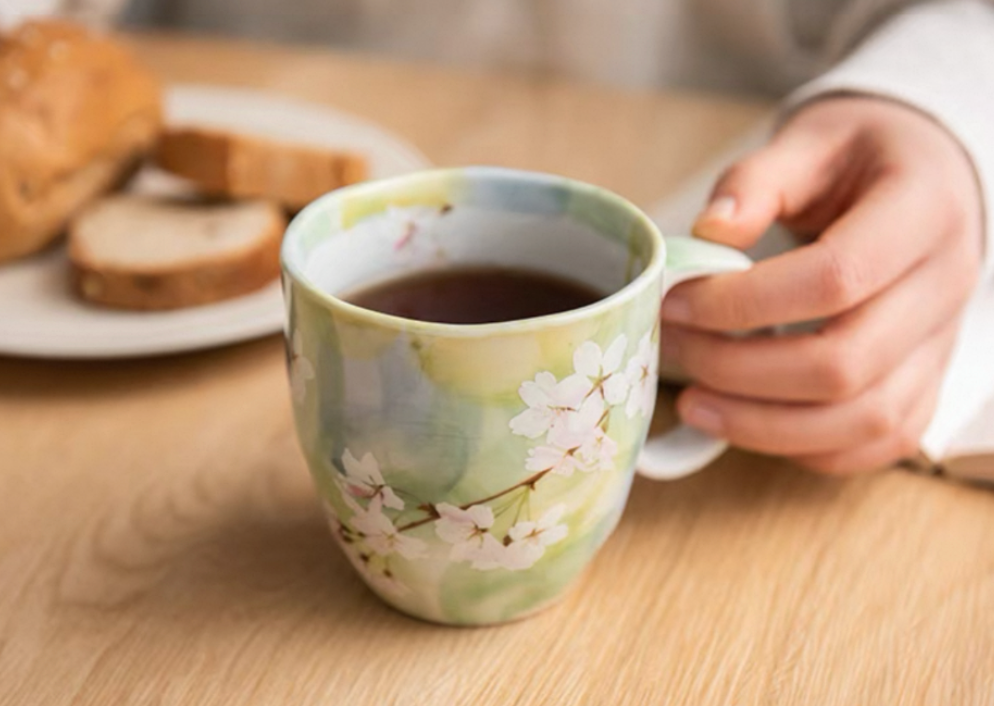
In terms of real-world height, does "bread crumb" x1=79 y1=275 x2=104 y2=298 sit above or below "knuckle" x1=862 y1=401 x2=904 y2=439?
below

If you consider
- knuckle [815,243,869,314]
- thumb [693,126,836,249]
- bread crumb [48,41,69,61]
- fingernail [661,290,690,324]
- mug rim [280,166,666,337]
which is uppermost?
mug rim [280,166,666,337]

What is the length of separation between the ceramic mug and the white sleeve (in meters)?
0.22

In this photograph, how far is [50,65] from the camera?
0.91 m

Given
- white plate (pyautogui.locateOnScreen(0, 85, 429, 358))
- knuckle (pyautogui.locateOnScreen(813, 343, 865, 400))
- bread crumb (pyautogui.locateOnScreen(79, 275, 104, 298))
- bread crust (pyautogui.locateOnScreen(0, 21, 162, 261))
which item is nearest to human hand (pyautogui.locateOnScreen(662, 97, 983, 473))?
knuckle (pyautogui.locateOnScreen(813, 343, 865, 400))

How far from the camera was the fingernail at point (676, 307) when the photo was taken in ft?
1.78

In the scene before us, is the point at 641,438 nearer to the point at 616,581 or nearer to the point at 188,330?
the point at 616,581

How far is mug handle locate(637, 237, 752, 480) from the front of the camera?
1.67 ft

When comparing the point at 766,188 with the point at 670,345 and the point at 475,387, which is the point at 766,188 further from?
the point at 475,387

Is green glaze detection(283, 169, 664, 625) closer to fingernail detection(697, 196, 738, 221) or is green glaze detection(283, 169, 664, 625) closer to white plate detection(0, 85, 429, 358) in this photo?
fingernail detection(697, 196, 738, 221)

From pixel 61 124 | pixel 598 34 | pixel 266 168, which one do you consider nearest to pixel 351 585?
pixel 266 168

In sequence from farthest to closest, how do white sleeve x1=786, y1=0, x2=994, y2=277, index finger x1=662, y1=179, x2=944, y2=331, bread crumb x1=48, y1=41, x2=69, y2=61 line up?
1. bread crumb x1=48, y1=41, x2=69, y2=61
2. white sleeve x1=786, y1=0, x2=994, y2=277
3. index finger x1=662, y1=179, x2=944, y2=331

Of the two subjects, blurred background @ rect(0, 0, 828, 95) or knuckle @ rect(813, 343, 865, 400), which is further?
blurred background @ rect(0, 0, 828, 95)

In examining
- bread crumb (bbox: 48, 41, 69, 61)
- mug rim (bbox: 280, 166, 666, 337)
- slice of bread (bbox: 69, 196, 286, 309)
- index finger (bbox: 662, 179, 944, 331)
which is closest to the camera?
mug rim (bbox: 280, 166, 666, 337)

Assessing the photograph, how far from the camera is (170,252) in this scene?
803 mm
